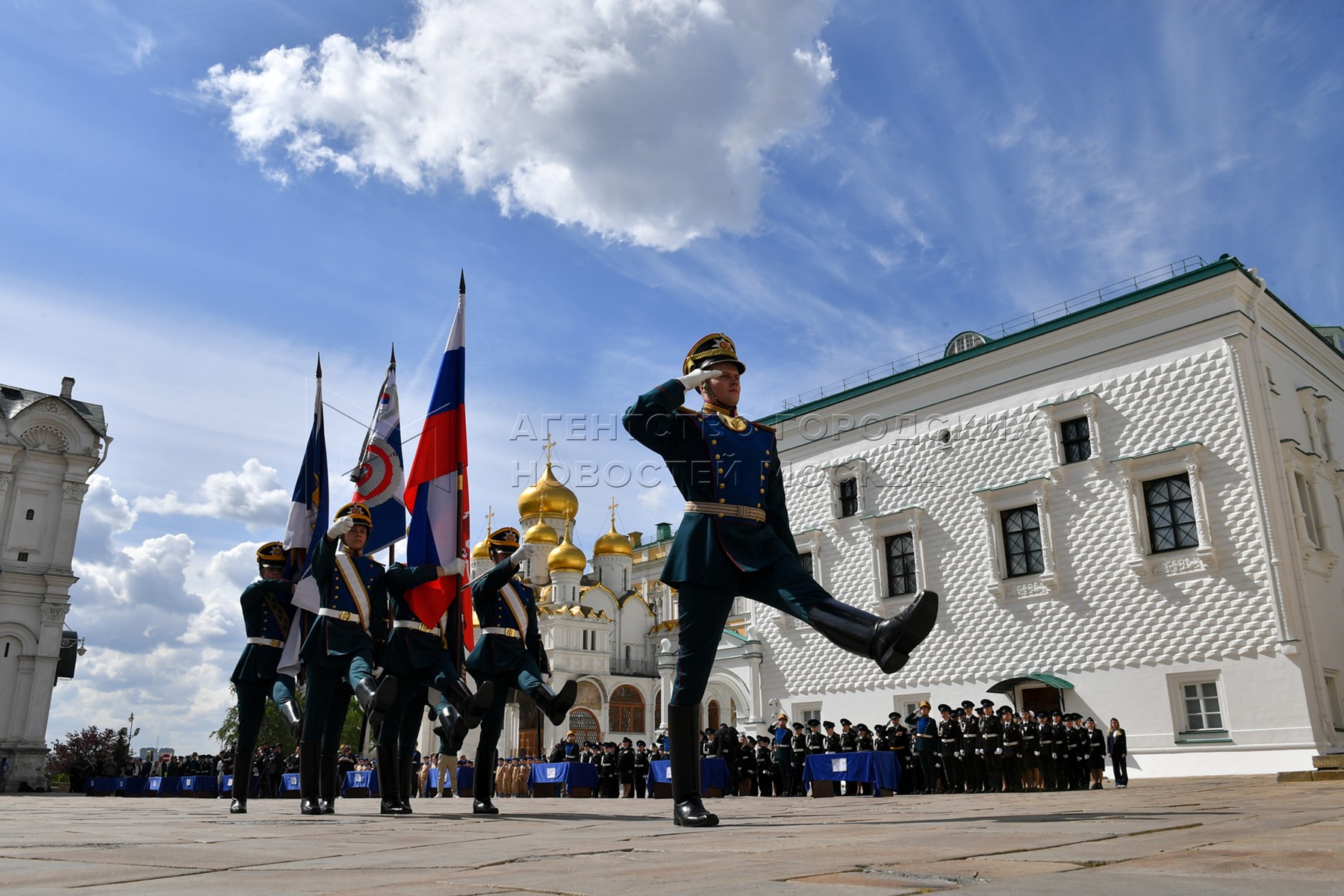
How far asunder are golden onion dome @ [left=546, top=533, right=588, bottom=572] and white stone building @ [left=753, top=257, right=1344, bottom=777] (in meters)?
24.5

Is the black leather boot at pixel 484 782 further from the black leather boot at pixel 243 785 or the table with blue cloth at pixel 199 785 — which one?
the table with blue cloth at pixel 199 785

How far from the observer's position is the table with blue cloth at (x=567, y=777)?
2041cm

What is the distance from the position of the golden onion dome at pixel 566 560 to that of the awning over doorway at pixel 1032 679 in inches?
1165

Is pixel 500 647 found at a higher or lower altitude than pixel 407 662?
higher

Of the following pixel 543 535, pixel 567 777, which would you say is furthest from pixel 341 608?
pixel 543 535

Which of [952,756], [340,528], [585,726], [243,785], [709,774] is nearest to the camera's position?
[340,528]

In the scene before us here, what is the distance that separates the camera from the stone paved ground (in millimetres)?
2387

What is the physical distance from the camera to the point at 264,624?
9.24m

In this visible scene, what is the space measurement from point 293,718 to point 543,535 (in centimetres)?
4098

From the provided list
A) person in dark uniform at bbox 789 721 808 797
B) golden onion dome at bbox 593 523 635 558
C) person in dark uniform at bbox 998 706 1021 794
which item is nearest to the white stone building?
person in dark uniform at bbox 998 706 1021 794

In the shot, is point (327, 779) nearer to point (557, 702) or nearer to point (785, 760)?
point (557, 702)

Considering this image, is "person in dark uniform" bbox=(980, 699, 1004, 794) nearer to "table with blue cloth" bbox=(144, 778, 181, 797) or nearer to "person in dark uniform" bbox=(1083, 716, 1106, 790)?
"person in dark uniform" bbox=(1083, 716, 1106, 790)

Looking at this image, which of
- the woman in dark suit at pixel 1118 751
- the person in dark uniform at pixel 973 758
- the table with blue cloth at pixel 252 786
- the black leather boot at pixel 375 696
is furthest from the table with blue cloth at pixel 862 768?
the table with blue cloth at pixel 252 786

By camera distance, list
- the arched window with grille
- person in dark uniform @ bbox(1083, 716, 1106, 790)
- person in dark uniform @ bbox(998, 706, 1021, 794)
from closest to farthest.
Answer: person in dark uniform @ bbox(998, 706, 1021, 794)
person in dark uniform @ bbox(1083, 716, 1106, 790)
the arched window with grille
